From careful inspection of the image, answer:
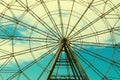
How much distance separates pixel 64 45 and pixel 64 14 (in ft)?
21.9

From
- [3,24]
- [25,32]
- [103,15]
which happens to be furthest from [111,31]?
[3,24]

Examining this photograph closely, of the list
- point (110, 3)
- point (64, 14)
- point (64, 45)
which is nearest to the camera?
point (64, 45)

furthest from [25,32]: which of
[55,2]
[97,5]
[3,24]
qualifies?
[97,5]

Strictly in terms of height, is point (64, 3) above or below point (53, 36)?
above

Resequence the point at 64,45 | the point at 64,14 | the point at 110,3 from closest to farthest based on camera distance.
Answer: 1. the point at 64,45
2. the point at 110,3
3. the point at 64,14

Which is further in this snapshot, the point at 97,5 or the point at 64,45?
the point at 97,5

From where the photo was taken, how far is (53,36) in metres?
36.3

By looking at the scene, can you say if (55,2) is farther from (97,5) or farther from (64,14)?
(97,5)

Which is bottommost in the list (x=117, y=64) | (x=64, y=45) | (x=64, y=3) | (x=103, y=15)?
(x=117, y=64)

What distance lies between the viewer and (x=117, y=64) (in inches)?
1448

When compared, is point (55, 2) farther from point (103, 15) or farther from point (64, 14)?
point (103, 15)

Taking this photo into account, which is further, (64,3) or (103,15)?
(64,3)

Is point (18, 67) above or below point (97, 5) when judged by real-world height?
below

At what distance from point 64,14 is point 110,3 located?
624 centimetres
